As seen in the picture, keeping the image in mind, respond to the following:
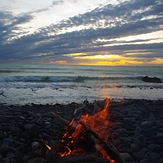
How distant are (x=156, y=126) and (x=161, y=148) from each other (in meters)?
1.44

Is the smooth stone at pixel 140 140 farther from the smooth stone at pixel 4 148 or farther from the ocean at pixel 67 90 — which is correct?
the ocean at pixel 67 90

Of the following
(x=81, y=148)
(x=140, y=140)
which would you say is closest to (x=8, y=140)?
(x=81, y=148)

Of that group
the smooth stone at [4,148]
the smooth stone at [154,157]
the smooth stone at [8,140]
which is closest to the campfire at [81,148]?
the smooth stone at [154,157]

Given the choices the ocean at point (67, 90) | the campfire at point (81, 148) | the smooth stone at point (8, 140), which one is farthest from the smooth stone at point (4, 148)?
the ocean at point (67, 90)

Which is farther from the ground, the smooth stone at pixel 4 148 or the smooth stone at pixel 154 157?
the smooth stone at pixel 4 148

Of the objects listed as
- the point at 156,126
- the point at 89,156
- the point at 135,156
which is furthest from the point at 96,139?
the point at 156,126

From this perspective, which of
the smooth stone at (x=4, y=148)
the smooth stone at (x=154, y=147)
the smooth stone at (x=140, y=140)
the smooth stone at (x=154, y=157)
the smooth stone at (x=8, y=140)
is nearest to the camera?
the smooth stone at (x=154, y=157)

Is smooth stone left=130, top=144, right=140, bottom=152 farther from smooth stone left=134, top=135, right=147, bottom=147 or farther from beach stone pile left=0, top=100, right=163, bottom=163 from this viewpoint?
smooth stone left=134, top=135, right=147, bottom=147

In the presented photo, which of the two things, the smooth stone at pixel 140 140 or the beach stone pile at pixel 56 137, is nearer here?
the beach stone pile at pixel 56 137

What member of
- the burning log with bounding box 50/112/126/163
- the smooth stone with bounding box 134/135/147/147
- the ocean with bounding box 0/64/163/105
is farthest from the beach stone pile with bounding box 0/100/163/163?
the ocean with bounding box 0/64/163/105

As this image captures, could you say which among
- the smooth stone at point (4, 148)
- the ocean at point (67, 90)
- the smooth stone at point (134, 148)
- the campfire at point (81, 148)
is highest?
the campfire at point (81, 148)

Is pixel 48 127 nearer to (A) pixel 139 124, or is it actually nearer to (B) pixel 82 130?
(B) pixel 82 130

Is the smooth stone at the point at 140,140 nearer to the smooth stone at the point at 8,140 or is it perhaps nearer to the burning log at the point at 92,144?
the burning log at the point at 92,144

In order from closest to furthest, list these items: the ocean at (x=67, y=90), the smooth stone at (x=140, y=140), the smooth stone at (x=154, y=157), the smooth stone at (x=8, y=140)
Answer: the smooth stone at (x=154, y=157) < the smooth stone at (x=8, y=140) < the smooth stone at (x=140, y=140) < the ocean at (x=67, y=90)
